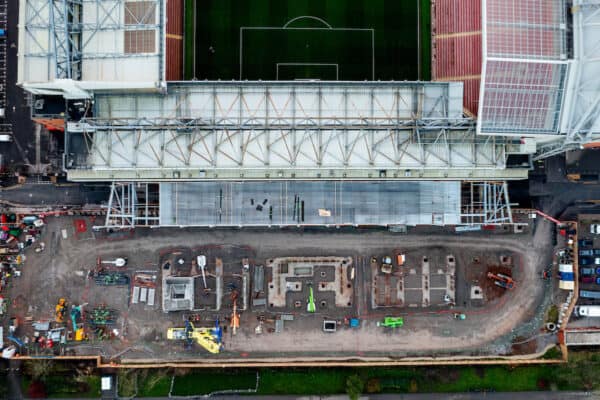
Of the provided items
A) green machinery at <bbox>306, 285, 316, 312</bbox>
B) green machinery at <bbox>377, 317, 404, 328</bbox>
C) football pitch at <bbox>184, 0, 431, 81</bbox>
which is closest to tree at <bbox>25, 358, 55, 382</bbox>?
green machinery at <bbox>306, 285, 316, 312</bbox>

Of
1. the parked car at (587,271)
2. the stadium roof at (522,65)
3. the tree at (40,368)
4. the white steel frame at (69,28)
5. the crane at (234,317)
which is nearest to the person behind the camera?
the stadium roof at (522,65)

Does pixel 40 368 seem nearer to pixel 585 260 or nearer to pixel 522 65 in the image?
pixel 522 65

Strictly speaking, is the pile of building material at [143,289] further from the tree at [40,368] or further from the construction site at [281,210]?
the tree at [40,368]

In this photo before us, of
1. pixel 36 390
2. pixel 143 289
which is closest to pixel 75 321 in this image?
pixel 143 289

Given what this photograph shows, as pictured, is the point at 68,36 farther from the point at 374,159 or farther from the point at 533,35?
the point at 533,35

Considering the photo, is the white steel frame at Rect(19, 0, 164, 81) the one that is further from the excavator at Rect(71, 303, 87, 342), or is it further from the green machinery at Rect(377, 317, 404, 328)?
the green machinery at Rect(377, 317, 404, 328)

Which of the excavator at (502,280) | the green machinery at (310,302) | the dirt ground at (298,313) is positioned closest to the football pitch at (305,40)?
the dirt ground at (298,313)

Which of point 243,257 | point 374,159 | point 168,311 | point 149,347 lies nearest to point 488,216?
point 374,159
